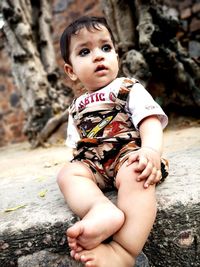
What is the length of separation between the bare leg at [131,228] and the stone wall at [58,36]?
3.72 meters

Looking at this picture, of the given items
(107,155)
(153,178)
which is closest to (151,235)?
(153,178)

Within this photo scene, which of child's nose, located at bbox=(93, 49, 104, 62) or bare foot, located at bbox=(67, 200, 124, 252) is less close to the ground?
child's nose, located at bbox=(93, 49, 104, 62)

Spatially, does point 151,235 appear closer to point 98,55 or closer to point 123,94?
point 123,94

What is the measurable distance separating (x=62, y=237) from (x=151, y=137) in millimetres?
404

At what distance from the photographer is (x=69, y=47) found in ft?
3.87

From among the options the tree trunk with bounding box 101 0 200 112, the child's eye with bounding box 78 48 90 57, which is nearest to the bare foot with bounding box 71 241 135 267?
the child's eye with bounding box 78 48 90 57

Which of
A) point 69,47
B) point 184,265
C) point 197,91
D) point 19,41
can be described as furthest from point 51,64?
point 184,265

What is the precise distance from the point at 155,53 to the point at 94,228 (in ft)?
7.83

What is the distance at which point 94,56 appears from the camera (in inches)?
43.0

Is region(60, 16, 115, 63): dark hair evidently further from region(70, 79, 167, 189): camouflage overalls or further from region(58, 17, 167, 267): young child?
region(70, 79, 167, 189): camouflage overalls

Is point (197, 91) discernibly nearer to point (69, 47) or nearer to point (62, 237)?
point (69, 47)

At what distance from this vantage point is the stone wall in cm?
441

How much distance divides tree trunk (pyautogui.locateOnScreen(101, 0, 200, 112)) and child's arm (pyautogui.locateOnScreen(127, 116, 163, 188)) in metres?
1.93

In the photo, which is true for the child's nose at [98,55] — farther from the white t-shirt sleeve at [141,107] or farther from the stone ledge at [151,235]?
the stone ledge at [151,235]
